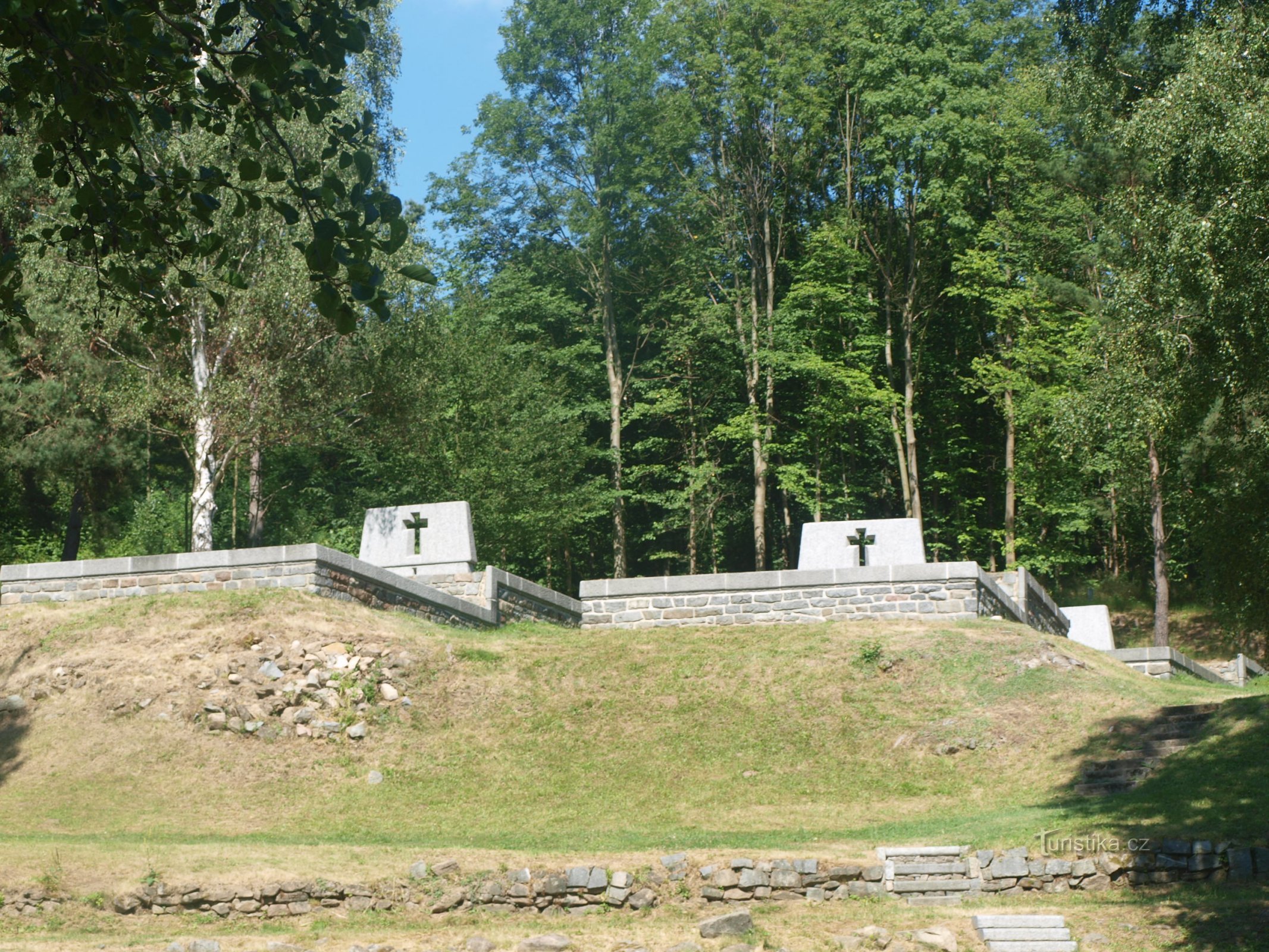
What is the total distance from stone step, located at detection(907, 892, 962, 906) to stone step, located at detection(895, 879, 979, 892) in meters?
0.06

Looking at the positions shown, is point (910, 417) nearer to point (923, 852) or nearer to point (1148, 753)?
point (1148, 753)

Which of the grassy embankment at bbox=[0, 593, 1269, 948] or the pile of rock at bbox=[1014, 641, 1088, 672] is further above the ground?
the pile of rock at bbox=[1014, 641, 1088, 672]

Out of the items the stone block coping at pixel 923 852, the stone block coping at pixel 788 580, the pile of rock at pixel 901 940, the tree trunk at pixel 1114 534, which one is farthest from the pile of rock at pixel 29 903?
the tree trunk at pixel 1114 534

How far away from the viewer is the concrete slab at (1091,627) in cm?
2542

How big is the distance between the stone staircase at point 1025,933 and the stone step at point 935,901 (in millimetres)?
640

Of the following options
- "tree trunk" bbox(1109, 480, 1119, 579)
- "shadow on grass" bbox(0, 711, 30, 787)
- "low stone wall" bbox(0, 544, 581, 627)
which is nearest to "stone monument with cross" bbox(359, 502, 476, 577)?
"low stone wall" bbox(0, 544, 581, 627)

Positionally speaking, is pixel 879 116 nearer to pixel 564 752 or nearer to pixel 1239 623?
pixel 1239 623

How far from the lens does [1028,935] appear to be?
9898 millimetres

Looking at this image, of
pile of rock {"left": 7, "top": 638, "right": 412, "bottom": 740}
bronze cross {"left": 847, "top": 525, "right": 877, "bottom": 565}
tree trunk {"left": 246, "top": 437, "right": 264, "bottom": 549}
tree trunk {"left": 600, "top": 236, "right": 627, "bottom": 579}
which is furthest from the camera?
tree trunk {"left": 600, "top": 236, "right": 627, "bottom": 579}

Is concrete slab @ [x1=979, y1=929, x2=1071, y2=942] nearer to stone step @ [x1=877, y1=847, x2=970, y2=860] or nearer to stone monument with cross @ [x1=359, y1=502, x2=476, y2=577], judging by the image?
stone step @ [x1=877, y1=847, x2=970, y2=860]

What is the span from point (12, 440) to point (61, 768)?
14918 mm

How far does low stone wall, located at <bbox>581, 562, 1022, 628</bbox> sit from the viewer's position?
1956 centimetres

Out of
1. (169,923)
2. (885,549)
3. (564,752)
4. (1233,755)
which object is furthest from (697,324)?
Result: (169,923)

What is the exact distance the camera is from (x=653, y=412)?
115ft
